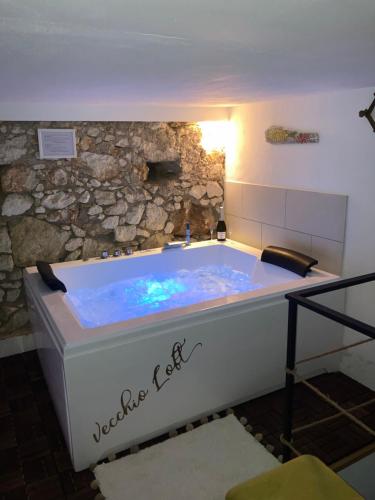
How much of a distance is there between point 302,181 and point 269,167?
1.23ft

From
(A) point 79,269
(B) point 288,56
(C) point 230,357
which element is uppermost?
(B) point 288,56

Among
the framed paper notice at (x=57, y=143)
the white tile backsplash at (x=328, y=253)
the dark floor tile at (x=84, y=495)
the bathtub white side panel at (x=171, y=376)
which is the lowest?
the dark floor tile at (x=84, y=495)

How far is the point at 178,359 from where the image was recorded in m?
2.22

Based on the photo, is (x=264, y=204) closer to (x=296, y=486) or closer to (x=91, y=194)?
(x=91, y=194)

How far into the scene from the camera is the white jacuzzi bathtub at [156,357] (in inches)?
80.0

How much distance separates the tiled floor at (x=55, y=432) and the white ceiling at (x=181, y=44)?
182cm

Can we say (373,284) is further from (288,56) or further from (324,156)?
(288,56)

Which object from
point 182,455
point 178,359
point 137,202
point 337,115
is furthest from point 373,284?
point 137,202

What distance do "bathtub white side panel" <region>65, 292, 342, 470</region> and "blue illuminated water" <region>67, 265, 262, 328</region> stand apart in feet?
1.96

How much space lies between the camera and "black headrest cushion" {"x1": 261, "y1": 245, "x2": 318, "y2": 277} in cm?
280

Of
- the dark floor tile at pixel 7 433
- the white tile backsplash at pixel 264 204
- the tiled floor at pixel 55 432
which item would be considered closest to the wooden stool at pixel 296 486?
the tiled floor at pixel 55 432

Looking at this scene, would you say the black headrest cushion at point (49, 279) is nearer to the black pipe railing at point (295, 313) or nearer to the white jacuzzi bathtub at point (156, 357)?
the white jacuzzi bathtub at point (156, 357)

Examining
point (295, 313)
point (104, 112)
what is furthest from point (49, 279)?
point (295, 313)

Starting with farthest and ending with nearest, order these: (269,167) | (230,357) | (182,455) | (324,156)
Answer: (269,167)
(324,156)
(230,357)
(182,455)
